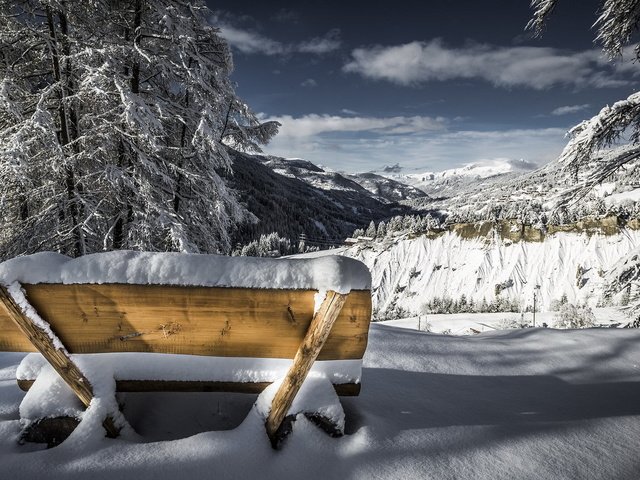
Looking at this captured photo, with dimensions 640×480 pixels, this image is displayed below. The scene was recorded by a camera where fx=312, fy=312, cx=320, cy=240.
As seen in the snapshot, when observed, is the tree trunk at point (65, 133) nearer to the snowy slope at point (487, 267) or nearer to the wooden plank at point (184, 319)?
the wooden plank at point (184, 319)

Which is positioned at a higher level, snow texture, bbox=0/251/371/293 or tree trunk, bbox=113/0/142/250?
tree trunk, bbox=113/0/142/250

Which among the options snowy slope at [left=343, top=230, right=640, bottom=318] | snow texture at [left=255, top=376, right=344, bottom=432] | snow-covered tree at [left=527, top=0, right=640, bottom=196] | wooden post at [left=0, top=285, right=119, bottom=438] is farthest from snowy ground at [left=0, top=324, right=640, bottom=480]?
snowy slope at [left=343, top=230, right=640, bottom=318]

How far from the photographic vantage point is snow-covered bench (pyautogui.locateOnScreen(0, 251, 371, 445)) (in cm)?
168

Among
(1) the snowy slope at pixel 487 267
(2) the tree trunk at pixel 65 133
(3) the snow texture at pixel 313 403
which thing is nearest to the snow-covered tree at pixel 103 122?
(2) the tree trunk at pixel 65 133

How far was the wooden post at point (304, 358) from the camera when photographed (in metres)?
1.64

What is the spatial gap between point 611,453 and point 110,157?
8378 millimetres

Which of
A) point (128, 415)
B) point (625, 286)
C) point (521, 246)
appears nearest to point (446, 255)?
point (521, 246)

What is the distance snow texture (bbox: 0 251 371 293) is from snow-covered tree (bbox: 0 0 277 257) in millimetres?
4606

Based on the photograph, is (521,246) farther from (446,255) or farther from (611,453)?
(611,453)

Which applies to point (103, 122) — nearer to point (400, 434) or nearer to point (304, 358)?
point (304, 358)

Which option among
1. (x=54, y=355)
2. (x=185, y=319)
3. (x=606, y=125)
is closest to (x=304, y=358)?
(x=185, y=319)

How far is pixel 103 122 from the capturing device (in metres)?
6.21

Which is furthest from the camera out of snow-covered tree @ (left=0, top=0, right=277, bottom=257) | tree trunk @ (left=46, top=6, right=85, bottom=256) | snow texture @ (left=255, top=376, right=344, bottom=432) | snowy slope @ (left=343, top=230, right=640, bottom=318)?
snowy slope @ (left=343, top=230, right=640, bottom=318)

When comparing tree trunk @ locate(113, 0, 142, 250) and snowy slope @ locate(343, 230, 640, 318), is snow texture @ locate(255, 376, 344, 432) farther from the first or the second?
snowy slope @ locate(343, 230, 640, 318)
